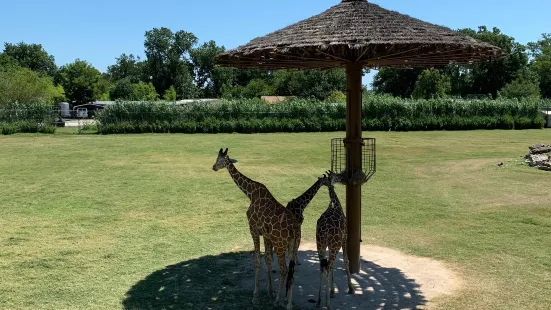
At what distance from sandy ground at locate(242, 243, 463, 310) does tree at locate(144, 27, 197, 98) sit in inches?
2864

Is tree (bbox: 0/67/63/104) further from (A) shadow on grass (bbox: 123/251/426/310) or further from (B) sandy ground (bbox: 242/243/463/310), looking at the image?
(B) sandy ground (bbox: 242/243/463/310)

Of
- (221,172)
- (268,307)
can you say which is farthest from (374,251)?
(221,172)

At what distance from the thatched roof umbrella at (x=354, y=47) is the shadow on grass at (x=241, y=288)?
1.66 ft

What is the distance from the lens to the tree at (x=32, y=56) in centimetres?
8456

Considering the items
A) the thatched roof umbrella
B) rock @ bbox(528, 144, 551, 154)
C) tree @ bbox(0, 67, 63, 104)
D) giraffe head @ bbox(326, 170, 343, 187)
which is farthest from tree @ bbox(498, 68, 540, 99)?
giraffe head @ bbox(326, 170, 343, 187)

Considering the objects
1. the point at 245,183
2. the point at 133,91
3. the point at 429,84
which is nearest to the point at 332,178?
the point at 245,183

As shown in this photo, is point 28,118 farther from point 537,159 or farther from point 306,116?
point 537,159

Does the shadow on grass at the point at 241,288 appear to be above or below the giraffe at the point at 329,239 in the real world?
below

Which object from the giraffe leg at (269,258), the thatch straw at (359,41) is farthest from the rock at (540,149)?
the giraffe leg at (269,258)

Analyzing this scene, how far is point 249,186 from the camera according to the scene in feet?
19.0

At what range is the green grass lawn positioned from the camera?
620cm

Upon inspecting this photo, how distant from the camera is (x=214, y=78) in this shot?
81.9 metres

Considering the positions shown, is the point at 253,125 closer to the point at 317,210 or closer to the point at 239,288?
the point at 317,210

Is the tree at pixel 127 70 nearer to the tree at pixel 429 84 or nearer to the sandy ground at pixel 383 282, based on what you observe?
the tree at pixel 429 84
